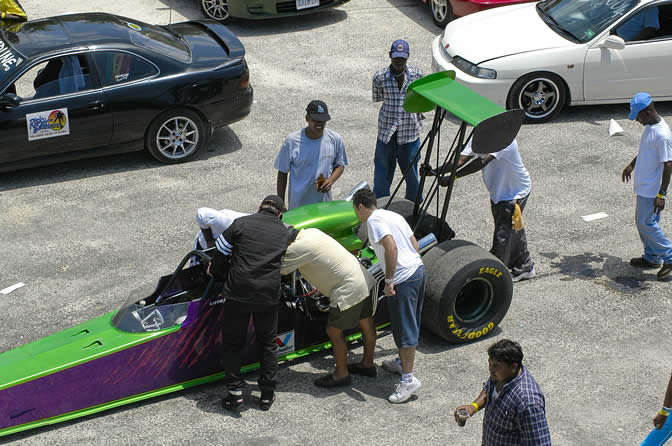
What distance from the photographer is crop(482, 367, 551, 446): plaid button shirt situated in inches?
177

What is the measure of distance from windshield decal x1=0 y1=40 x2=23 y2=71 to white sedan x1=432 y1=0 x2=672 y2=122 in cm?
513

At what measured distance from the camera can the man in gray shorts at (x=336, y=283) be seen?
6.11 meters

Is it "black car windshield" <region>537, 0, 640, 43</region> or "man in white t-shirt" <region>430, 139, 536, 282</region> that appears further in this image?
"black car windshield" <region>537, 0, 640, 43</region>

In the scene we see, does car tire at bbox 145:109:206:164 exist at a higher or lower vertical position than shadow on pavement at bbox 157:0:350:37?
lower

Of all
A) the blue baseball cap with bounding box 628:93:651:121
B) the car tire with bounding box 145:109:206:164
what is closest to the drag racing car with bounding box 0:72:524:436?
the blue baseball cap with bounding box 628:93:651:121

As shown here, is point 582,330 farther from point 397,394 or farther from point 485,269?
point 397,394

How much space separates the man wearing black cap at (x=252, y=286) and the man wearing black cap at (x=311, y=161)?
60.8 inches

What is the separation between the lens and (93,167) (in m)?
10.1

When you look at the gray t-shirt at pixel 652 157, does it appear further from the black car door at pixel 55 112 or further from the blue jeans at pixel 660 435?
the black car door at pixel 55 112

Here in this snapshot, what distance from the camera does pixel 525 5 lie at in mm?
12219

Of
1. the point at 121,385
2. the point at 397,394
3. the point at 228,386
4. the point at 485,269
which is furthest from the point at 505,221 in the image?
the point at 121,385

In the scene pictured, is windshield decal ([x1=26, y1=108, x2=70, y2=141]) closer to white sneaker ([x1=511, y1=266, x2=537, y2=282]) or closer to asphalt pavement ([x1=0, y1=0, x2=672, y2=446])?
asphalt pavement ([x1=0, y1=0, x2=672, y2=446])

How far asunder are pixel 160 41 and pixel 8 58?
1.73 m

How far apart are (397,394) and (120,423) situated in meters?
1.95
